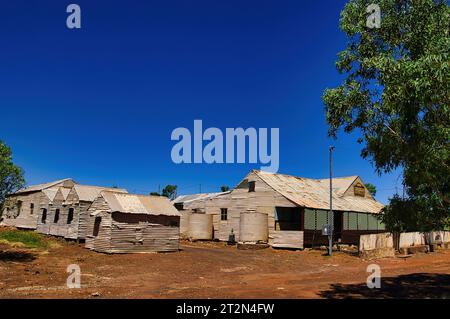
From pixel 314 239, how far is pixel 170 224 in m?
Result: 13.4

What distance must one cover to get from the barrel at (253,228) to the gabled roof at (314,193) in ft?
10.7

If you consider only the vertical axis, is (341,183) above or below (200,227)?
above

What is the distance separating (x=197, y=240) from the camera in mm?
41906

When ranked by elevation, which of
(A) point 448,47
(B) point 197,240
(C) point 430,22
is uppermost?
(C) point 430,22

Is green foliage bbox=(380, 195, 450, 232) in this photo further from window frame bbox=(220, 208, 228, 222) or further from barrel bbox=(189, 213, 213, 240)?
barrel bbox=(189, 213, 213, 240)

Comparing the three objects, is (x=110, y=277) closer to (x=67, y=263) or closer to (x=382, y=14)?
Result: (x=67, y=263)

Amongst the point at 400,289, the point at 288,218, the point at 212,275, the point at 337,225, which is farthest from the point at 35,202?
the point at 400,289

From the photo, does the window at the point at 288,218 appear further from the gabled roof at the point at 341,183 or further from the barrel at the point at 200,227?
the barrel at the point at 200,227

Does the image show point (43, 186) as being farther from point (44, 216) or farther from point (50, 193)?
point (44, 216)

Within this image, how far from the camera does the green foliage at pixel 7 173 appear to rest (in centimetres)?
2308

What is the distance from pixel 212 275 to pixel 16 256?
12401mm

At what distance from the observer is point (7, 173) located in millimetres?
23281

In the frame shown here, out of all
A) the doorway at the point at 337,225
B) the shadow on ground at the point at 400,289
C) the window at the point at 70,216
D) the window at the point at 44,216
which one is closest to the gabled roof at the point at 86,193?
the window at the point at 70,216
